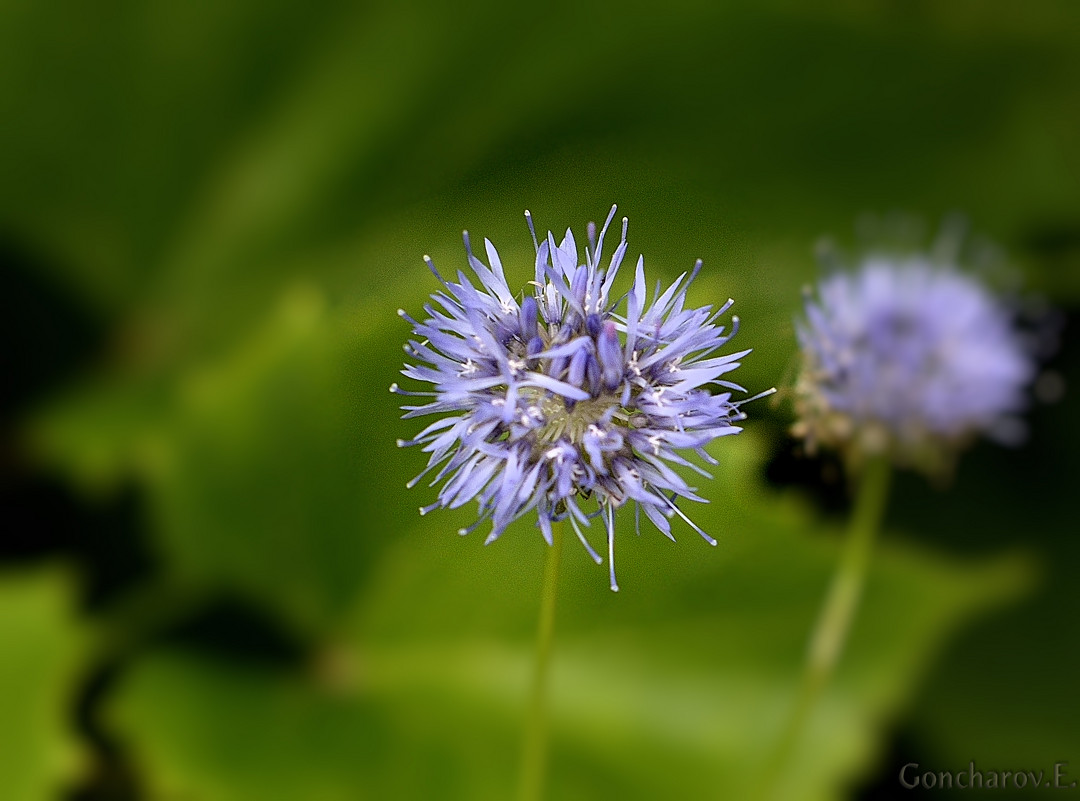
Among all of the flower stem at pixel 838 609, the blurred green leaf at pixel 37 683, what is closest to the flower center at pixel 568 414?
the flower stem at pixel 838 609

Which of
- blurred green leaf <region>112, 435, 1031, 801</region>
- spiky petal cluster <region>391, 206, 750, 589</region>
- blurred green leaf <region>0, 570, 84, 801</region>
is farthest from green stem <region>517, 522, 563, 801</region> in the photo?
blurred green leaf <region>0, 570, 84, 801</region>

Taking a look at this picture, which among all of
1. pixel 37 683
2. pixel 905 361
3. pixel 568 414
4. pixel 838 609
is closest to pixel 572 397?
pixel 568 414

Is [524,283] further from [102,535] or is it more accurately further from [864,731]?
[102,535]

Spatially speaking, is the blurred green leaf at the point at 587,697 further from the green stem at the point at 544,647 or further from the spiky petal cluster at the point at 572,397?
the spiky petal cluster at the point at 572,397

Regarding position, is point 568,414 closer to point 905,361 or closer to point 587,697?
point 905,361

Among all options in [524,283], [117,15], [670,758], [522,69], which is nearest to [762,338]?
[524,283]
